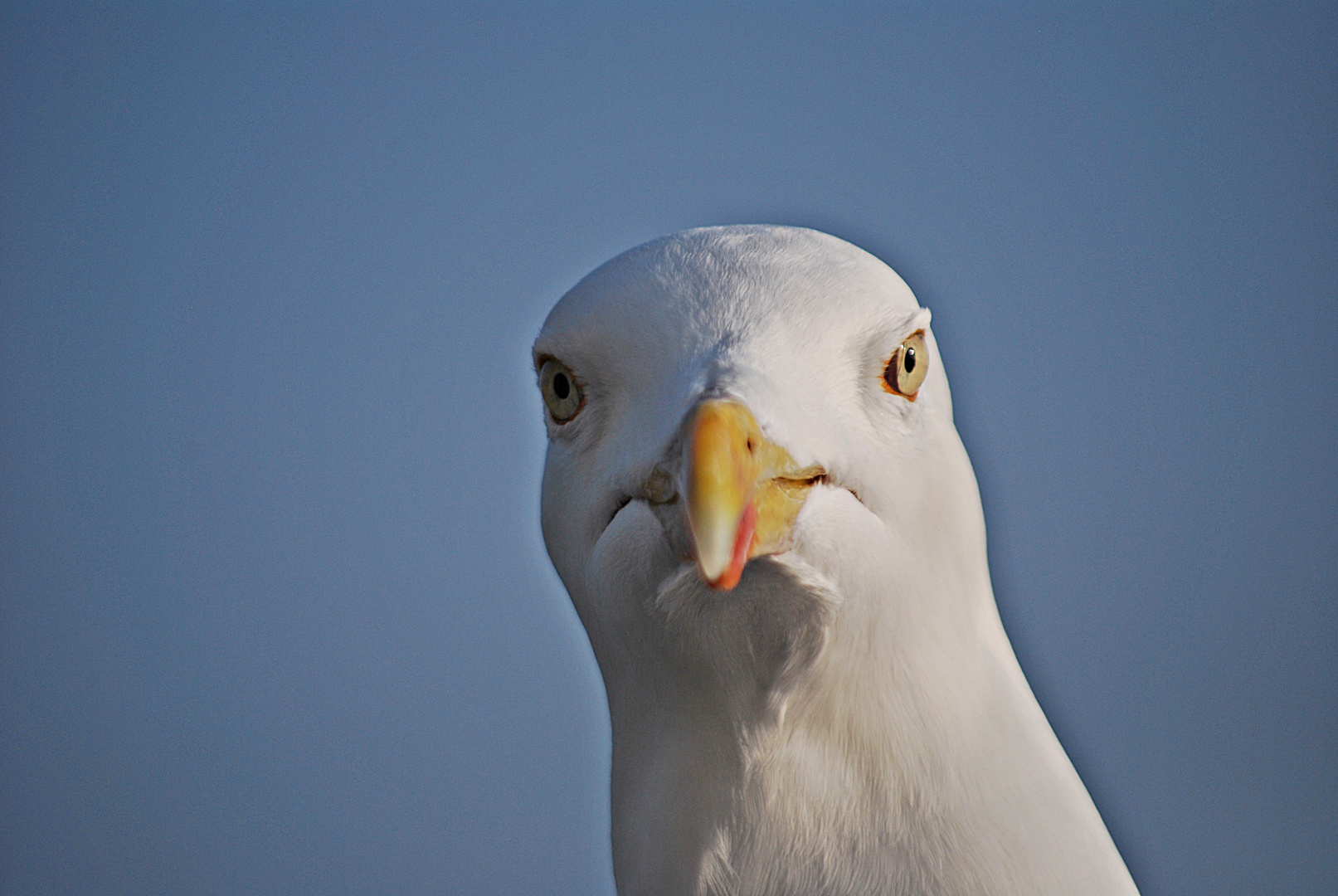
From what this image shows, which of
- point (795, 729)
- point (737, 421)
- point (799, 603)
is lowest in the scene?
point (795, 729)

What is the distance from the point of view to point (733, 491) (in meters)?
1.03

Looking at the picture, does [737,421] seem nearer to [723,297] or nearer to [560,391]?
[723,297]

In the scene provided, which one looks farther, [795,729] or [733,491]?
[795,729]

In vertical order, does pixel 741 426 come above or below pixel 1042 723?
above

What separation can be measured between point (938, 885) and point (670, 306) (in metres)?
0.85

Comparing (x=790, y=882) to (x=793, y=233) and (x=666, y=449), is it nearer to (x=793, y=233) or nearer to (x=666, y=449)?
(x=666, y=449)

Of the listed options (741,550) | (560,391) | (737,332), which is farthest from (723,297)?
(741,550)

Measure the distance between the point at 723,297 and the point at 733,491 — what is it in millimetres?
388

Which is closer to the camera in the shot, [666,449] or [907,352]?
[666,449]

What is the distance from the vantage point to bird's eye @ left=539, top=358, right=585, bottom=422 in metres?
1.45

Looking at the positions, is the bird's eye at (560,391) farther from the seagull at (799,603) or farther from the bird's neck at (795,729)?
the bird's neck at (795,729)

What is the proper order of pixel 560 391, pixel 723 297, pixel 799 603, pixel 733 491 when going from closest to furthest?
pixel 733 491, pixel 799 603, pixel 723 297, pixel 560 391

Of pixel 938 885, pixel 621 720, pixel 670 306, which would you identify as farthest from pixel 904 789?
pixel 670 306

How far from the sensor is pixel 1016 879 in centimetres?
134
